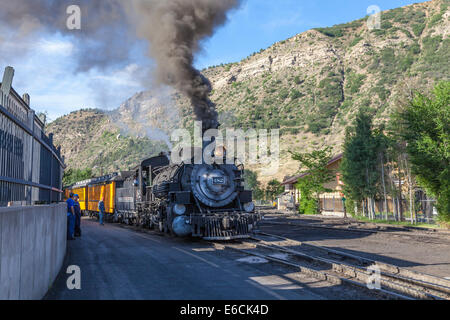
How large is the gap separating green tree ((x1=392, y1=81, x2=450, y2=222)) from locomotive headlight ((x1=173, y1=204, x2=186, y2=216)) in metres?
12.2

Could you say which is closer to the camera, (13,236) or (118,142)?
(13,236)

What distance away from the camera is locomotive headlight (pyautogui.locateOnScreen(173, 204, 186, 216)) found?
12.4m

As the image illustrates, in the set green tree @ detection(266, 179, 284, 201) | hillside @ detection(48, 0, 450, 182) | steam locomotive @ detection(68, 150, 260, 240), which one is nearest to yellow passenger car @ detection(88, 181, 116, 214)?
steam locomotive @ detection(68, 150, 260, 240)

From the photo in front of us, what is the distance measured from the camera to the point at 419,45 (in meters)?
73.8

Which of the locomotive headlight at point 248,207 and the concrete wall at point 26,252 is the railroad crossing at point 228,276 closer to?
the concrete wall at point 26,252

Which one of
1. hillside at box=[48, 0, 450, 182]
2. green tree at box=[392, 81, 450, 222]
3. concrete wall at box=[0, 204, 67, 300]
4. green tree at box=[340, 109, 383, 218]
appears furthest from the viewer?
hillside at box=[48, 0, 450, 182]

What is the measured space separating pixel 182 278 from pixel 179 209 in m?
5.42

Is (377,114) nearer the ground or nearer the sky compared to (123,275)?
nearer the sky

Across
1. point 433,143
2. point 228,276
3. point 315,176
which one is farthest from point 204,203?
point 315,176

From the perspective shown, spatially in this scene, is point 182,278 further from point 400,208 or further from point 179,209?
→ point 400,208

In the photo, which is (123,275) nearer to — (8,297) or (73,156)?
(8,297)

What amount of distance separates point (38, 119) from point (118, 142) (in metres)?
111

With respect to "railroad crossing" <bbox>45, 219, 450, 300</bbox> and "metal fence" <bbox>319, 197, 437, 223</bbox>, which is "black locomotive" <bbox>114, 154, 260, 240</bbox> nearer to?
"railroad crossing" <bbox>45, 219, 450, 300</bbox>
